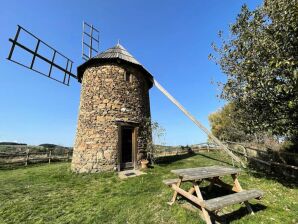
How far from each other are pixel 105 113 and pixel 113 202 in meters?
5.07

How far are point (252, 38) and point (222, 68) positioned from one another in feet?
7.51

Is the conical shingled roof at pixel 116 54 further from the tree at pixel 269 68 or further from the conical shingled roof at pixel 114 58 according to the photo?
the tree at pixel 269 68

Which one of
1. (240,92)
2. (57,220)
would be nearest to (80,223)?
(57,220)

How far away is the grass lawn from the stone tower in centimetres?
140

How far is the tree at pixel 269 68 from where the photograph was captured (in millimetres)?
5559

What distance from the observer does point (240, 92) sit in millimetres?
8344

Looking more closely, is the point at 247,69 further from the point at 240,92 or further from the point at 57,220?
the point at 57,220

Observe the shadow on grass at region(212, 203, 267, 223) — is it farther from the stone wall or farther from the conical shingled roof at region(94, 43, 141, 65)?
the conical shingled roof at region(94, 43, 141, 65)

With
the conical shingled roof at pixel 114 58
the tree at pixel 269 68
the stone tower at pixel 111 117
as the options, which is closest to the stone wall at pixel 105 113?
the stone tower at pixel 111 117

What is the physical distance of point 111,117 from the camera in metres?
9.70

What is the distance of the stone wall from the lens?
30.6 feet

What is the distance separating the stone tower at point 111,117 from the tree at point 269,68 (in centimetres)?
536

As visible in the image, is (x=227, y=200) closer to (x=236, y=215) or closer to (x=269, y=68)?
(x=236, y=215)

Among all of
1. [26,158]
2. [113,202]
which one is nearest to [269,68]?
[113,202]
